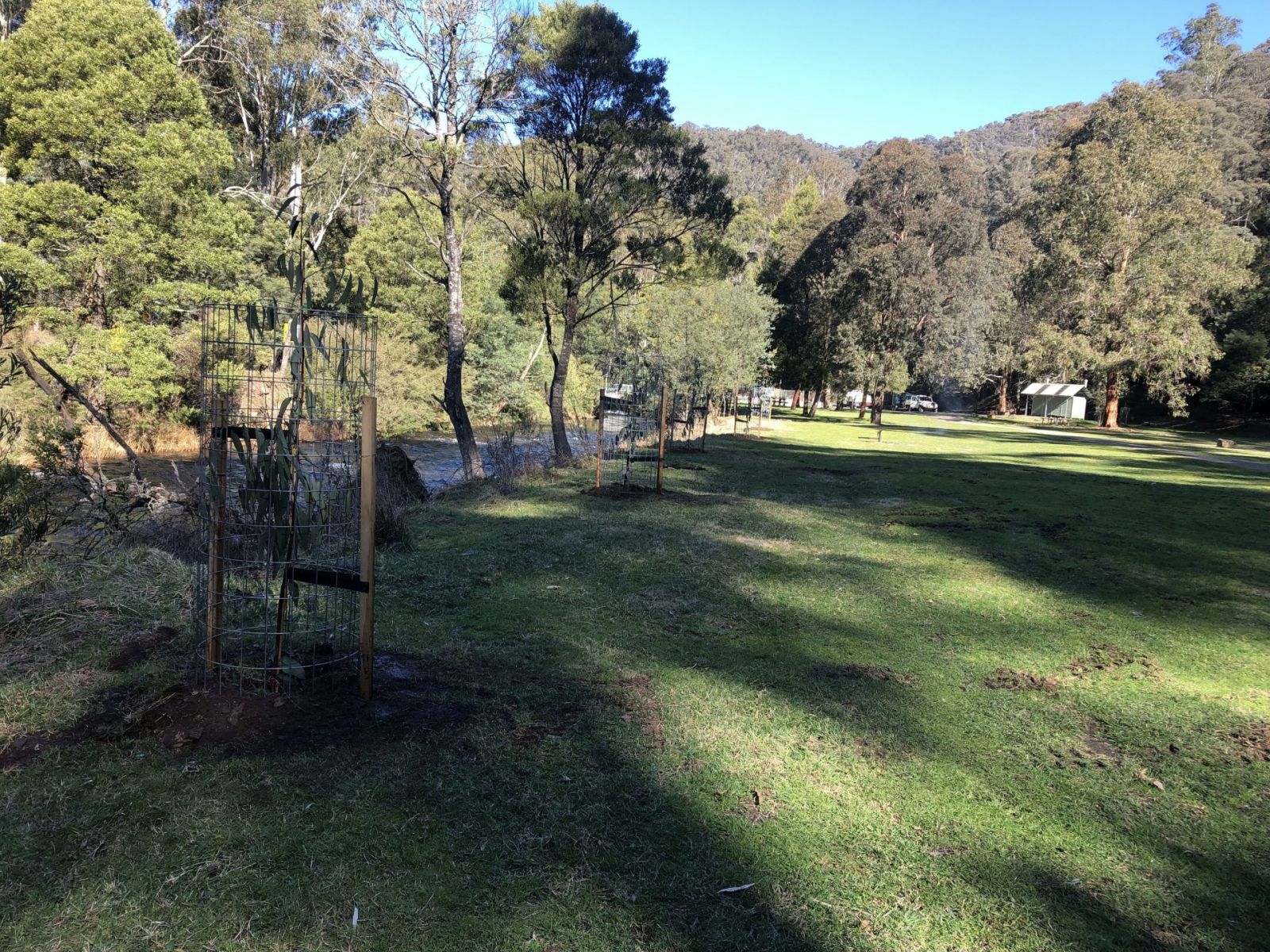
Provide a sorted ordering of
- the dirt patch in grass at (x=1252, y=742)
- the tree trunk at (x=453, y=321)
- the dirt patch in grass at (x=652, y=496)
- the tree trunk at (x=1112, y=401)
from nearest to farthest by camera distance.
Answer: the dirt patch in grass at (x=1252, y=742)
the dirt patch in grass at (x=652, y=496)
the tree trunk at (x=453, y=321)
the tree trunk at (x=1112, y=401)

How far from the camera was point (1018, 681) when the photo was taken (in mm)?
4477

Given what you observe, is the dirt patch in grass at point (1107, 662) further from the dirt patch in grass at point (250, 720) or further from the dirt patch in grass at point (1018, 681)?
the dirt patch in grass at point (250, 720)

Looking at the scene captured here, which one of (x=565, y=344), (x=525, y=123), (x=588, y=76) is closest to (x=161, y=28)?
(x=525, y=123)

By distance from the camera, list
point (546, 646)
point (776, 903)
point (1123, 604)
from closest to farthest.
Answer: point (776, 903)
point (546, 646)
point (1123, 604)

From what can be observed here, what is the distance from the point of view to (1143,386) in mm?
39406

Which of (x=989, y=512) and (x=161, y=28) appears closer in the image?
(x=989, y=512)

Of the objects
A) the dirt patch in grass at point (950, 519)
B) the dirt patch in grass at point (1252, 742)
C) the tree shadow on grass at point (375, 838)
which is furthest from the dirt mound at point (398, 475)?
the dirt patch in grass at point (1252, 742)

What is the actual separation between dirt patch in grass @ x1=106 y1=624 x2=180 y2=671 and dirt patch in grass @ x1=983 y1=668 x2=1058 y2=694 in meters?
4.66

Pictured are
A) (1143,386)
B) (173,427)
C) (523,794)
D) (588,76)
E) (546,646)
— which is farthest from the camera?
(1143,386)

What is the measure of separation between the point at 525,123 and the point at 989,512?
1093 cm

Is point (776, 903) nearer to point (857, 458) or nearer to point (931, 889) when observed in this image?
point (931, 889)

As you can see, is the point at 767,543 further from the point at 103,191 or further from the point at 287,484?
the point at 103,191

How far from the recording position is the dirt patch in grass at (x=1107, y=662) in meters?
4.70

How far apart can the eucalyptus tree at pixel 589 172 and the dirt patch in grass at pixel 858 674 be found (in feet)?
34.8
